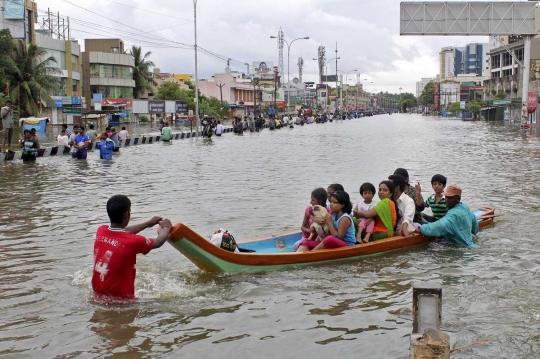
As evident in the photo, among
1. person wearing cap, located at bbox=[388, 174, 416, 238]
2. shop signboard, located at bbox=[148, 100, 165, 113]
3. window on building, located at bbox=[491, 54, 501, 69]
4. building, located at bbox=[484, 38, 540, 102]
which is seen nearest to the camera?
person wearing cap, located at bbox=[388, 174, 416, 238]

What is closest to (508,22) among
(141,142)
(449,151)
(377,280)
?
(449,151)

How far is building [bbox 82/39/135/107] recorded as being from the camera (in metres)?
72.4

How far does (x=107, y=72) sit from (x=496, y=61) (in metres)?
70.3

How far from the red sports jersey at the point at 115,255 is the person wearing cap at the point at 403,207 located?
4.26m

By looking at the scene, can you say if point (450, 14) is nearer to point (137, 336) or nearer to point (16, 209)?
point (16, 209)

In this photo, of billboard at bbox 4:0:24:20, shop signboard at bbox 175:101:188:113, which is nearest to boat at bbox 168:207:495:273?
billboard at bbox 4:0:24:20

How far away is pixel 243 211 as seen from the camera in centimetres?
1284

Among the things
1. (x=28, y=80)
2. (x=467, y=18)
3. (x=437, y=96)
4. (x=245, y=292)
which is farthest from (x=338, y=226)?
(x=437, y=96)

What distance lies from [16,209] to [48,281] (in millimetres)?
5454

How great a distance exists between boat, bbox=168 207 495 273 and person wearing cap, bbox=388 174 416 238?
0.15 meters

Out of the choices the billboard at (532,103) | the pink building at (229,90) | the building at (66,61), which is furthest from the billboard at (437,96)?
the building at (66,61)

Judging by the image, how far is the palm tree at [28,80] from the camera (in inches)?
1913

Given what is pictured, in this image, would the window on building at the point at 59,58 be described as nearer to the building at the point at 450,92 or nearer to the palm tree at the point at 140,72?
the palm tree at the point at 140,72

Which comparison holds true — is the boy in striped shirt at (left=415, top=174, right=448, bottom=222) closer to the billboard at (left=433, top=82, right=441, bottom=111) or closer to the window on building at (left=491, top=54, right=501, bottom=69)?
the window on building at (left=491, top=54, right=501, bottom=69)
